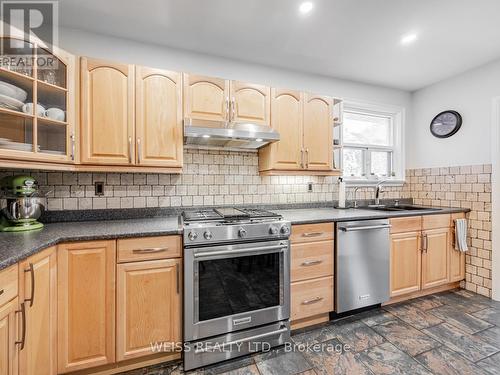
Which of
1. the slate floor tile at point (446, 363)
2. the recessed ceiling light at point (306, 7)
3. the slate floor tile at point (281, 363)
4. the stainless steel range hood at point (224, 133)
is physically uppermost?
the recessed ceiling light at point (306, 7)

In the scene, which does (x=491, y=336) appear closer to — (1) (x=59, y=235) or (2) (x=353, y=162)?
(2) (x=353, y=162)

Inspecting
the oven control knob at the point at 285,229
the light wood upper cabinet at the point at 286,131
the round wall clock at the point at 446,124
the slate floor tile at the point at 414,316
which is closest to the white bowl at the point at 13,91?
the light wood upper cabinet at the point at 286,131

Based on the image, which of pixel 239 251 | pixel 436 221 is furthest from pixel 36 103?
pixel 436 221

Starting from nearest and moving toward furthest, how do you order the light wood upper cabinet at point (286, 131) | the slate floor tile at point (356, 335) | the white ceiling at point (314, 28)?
the white ceiling at point (314, 28)
the slate floor tile at point (356, 335)
the light wood upper cabinet at point (286, 131)

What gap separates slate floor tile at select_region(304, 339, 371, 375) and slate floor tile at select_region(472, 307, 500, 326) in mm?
1434

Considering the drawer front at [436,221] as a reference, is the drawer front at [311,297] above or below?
below

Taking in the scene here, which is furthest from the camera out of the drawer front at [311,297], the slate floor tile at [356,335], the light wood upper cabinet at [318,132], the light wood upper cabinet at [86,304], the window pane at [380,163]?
the window pane at [380,163]

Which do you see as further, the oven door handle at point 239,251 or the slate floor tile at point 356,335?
the slate floor tile at point 356,335

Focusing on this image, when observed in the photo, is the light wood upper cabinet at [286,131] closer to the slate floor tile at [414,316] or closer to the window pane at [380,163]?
the window pane at [380,163]

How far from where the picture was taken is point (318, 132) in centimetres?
250

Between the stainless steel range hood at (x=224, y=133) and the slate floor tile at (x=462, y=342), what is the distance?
82.4 inches

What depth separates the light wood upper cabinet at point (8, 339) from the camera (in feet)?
3.30

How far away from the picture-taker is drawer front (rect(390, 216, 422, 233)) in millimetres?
2371

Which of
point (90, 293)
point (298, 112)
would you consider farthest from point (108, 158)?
point (298, 112)
